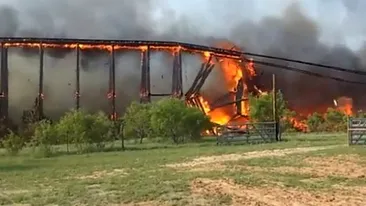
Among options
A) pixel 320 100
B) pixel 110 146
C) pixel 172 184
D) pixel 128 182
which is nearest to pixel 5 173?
pixel 128 182

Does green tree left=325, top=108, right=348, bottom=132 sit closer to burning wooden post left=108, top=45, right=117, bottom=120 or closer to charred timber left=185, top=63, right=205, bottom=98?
charred timber left=185, top=63, right=205, bottom=98

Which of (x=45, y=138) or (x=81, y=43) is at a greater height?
(x=81, y=43)

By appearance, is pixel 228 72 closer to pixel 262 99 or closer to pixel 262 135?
pixel 262 99

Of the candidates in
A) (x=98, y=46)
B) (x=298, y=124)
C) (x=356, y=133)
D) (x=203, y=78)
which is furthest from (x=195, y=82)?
(x=356, y=133)

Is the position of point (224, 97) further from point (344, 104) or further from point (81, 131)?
point (81, 131)

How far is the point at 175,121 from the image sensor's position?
5675cm

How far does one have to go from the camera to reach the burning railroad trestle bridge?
240 ft

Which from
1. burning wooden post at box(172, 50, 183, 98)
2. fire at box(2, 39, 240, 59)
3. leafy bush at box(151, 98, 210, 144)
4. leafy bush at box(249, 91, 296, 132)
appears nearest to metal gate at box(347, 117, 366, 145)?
leafy bush at box(151, 98, 210, 144)

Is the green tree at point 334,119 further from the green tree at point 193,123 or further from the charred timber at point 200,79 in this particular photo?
the green tree at point 193,123

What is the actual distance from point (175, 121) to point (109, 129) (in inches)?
264

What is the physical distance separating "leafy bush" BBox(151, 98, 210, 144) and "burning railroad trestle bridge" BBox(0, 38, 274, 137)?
1455 centimetres

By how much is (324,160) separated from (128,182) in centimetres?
1097

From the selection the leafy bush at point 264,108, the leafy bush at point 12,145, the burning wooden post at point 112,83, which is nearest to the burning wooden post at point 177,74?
the burning wooden post at point 112,83

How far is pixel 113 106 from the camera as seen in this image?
7469 centimetres
